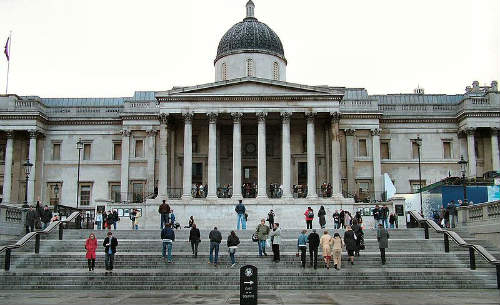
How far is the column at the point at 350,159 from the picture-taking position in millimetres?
51375

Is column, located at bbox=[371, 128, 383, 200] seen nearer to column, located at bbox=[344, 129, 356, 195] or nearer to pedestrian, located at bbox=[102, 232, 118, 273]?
column, located at bbox=[344, 129, 356, 195]

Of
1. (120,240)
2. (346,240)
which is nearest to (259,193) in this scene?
(120,240)

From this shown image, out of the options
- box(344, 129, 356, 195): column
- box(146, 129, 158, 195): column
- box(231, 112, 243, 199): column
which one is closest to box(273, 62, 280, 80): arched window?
box(344, 129, 356, 195): column

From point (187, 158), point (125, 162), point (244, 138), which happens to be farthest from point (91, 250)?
point (125, 162)

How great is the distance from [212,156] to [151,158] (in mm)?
9844

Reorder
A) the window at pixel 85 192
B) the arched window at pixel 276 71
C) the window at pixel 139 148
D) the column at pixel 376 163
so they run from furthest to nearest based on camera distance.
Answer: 1. the window at pixel 85 192
2. the window at pixel 139 148
3. the arched window at pixel 276 71
4. the column at pixel 376 163

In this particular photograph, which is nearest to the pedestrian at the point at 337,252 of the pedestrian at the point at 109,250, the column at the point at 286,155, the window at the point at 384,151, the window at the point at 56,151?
the pedestrian at the point at 109,250

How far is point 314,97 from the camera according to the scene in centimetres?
4588

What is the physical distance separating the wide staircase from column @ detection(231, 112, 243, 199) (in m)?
14.3

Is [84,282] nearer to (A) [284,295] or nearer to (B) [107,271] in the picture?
(B) [107,271]

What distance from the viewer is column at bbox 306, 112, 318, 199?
4466 cm

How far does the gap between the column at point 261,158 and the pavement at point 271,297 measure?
23.6 metres

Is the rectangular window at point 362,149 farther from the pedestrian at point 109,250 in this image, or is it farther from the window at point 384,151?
the pedestrian at point 109,250

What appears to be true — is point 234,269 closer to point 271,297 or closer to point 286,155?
point 271,297
